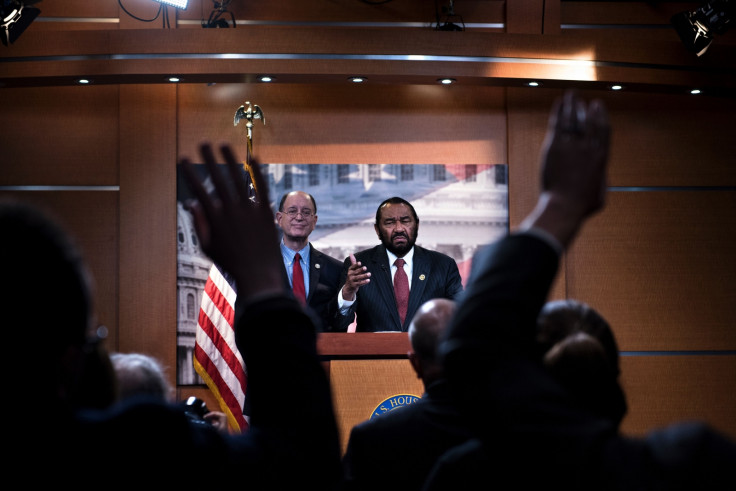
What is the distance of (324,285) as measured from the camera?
5.98 m

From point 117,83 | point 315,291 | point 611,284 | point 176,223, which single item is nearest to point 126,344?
point 176,223

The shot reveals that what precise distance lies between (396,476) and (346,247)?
4.24 metres

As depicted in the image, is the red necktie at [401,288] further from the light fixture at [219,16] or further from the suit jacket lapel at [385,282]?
the light fixture at [219,16]

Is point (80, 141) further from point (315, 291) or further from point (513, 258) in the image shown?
point (513, 258)

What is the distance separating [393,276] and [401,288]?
0.12 meters

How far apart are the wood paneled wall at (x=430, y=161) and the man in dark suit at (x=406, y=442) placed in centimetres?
441

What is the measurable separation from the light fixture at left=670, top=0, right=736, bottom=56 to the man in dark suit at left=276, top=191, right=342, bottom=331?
290 centimetres

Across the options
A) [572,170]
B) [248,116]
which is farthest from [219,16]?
[572,170]

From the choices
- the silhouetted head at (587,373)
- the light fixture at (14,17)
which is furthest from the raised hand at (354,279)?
the silhouetted head at (587,373)

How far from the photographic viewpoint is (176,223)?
6.25m

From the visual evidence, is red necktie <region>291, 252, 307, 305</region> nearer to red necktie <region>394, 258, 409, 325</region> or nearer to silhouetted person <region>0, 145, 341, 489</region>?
red necktie <region>394, 258, 409, 325</region>

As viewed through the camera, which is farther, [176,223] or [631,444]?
[176,223]

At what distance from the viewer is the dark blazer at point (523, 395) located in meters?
0.75

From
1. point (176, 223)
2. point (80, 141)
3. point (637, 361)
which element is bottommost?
point (637, 361)
